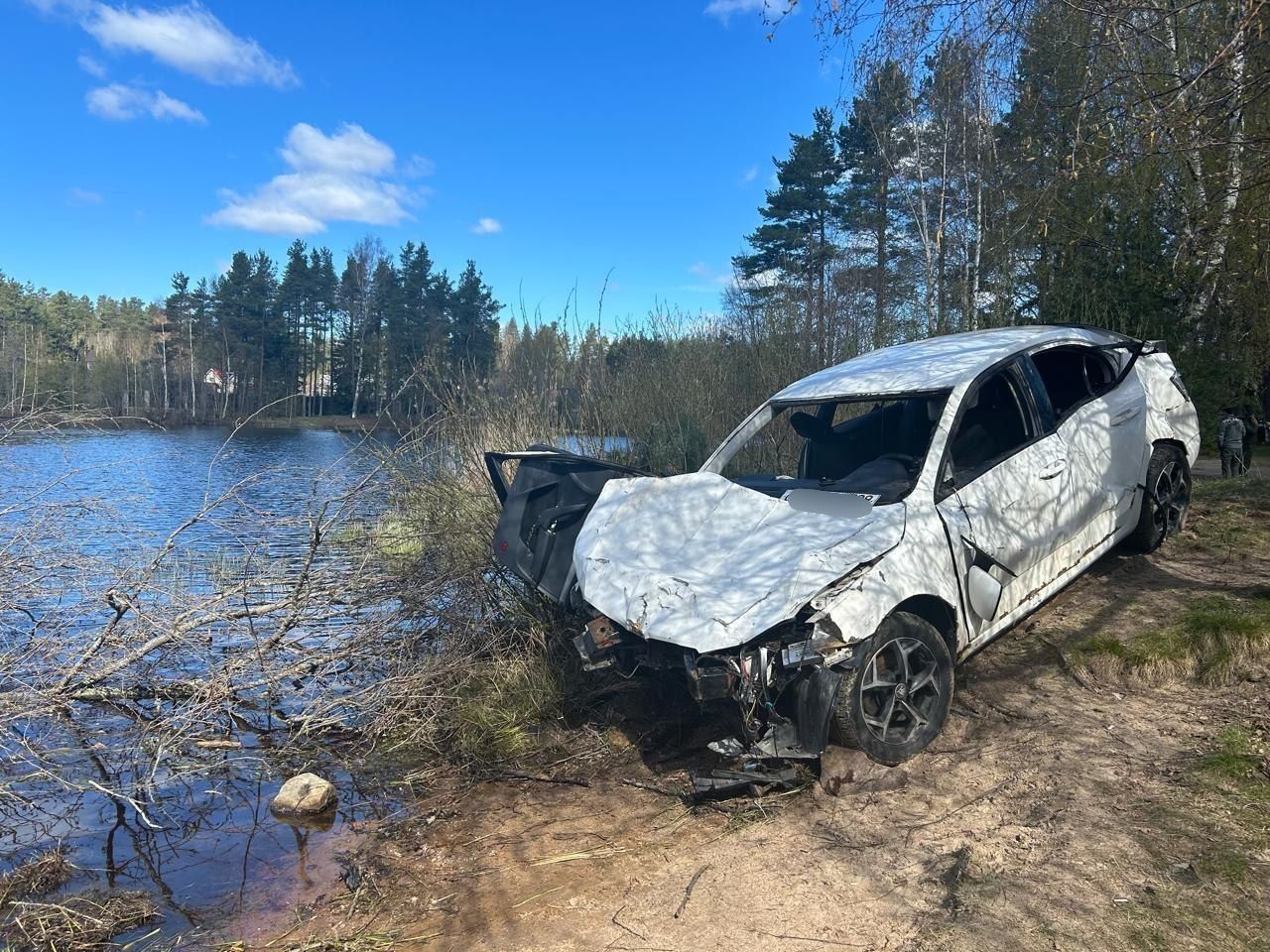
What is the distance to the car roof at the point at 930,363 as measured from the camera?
5359 mm

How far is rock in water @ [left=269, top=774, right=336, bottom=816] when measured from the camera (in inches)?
211

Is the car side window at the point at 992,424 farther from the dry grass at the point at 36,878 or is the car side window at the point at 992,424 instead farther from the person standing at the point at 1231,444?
the person standing at the point at 1231,444

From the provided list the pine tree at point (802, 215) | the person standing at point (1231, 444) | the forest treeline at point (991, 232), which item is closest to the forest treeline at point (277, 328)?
the pine tree at point (802, 215)

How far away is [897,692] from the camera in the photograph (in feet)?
14.1

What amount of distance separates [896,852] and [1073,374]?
401 cm

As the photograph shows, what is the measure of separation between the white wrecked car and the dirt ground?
0.43m

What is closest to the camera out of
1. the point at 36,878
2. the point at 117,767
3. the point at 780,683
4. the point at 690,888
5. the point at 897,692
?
the point at 690,888

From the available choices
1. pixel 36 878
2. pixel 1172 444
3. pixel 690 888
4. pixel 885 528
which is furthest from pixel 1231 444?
pixel 36 878

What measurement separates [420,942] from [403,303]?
5563cm

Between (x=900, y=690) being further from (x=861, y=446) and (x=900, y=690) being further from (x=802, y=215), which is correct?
(x=802, y=215)

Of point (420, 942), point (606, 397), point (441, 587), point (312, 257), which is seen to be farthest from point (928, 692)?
point (312, 257)

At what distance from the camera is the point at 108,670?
5.55 m

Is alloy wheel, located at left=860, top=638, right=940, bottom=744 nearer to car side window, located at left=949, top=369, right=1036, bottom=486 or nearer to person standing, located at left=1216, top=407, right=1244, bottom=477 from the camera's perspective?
car side window, located at left=949, top=369, right=1036, bottom=486

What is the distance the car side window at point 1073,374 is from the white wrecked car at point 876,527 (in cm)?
2
